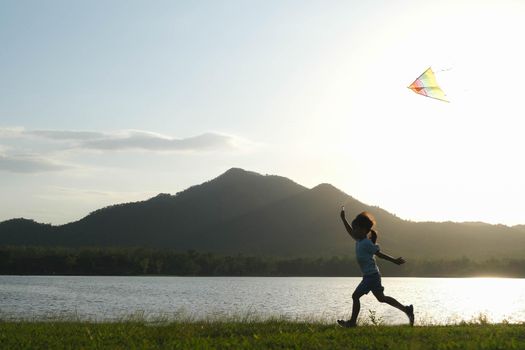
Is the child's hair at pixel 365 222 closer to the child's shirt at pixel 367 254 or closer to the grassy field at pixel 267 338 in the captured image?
the child's shirt at pixel 367 254

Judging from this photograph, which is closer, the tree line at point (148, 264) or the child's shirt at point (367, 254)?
the child's shirt at point (367, 254)

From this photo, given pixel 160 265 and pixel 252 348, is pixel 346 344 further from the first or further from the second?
pixel 160 265

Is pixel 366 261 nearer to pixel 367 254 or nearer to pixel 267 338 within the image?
pixel 367 254

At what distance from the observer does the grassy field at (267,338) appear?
14164 millimetres

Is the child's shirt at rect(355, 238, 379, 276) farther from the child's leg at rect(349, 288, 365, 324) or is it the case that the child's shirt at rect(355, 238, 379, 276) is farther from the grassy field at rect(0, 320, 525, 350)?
the grassy field at rect(0, 320, 525, 350)

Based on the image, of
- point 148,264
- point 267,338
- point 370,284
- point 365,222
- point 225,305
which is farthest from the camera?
point 148,264

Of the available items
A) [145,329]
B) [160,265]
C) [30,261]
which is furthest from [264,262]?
[145,329]

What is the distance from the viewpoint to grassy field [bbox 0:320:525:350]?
1416 centimetres

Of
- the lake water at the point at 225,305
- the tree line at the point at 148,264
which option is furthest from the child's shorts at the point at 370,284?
the tree line at the point at 148,264

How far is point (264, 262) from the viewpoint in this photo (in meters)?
197

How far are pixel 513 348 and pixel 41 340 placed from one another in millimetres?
10896

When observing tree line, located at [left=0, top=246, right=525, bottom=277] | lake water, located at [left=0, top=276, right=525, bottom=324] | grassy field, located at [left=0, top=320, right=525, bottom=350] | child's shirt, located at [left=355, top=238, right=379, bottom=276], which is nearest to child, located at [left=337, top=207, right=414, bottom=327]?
child's shirt, located at [left=355, top=238, right=379, bottom=276]

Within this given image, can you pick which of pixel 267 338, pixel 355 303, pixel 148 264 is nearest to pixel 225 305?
pixel 355 303

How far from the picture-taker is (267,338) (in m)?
15.4
